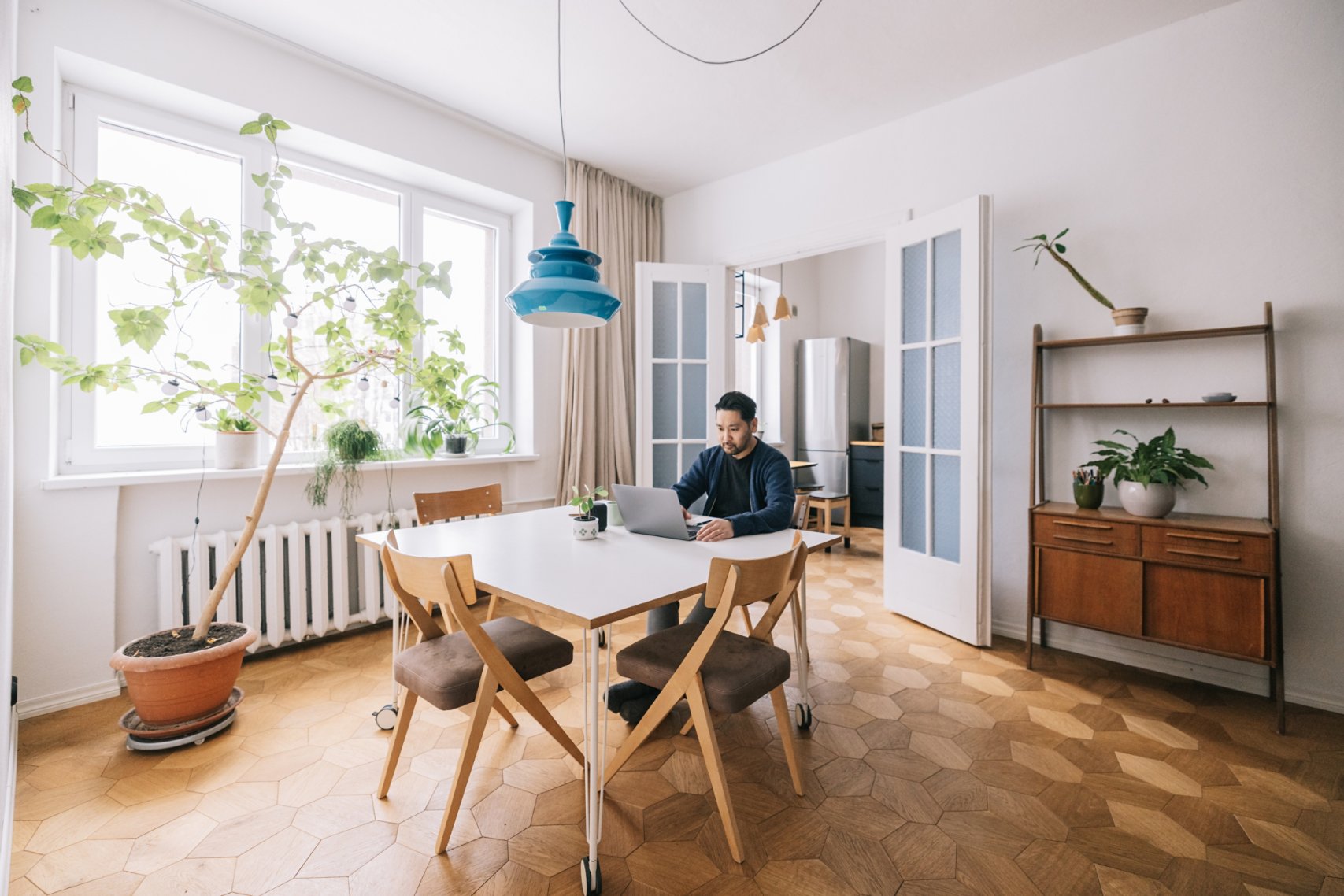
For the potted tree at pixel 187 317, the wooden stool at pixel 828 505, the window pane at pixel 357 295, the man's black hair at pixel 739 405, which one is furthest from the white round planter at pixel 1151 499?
the window pane at pixel 357 295

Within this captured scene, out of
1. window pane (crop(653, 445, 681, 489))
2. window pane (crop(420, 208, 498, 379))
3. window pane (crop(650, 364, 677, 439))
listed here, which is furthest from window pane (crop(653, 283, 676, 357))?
window pane (crop(420, 208, 498, 379))

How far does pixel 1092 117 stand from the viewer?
124 inches

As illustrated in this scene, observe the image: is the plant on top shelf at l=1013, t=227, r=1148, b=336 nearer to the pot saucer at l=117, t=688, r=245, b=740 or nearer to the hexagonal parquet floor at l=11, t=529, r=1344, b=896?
the hexagonal parquet floor at l=11, t=529, r=1344, b=896

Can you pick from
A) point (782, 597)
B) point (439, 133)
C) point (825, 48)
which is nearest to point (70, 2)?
point (439, 133)

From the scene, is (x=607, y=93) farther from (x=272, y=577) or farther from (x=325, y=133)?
(x=272, y=577)

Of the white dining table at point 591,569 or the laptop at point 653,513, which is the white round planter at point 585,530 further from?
the laptop at point 653,513

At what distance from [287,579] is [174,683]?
963 mm

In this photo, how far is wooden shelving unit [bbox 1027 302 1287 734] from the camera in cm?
243

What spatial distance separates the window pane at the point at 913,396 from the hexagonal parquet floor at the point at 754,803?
1.57 meters

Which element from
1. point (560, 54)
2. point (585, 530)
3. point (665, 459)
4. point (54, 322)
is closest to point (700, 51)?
point (560, 54)

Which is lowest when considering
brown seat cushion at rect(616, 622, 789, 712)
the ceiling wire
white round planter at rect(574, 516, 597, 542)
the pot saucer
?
the pot saucer

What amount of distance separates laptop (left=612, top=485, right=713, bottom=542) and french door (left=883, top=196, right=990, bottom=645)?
182cm

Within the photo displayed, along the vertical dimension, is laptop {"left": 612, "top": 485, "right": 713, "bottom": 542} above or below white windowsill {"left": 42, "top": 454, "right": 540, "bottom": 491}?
below

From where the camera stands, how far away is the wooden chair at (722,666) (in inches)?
63.8
